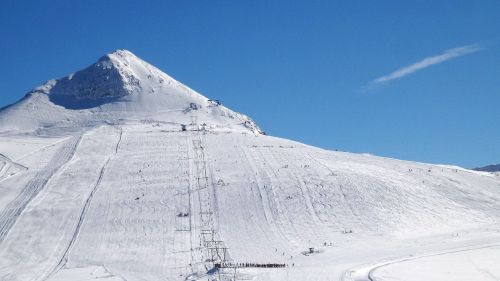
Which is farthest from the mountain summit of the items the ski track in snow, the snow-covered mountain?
the ski track in snow

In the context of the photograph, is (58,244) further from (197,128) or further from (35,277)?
(197,128)

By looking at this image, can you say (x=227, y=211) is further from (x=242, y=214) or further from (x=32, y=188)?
(x=32, y=188)

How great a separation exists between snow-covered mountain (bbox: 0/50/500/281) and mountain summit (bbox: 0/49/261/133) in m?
16.0

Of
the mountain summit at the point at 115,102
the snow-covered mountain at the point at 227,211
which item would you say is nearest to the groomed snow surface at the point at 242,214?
the snow-covered mountain at the point at 227,211

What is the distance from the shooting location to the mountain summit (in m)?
118

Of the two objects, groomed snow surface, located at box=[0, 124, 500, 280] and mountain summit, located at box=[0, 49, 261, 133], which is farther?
mountain summit, located at box=[0, 49, 261, 133]

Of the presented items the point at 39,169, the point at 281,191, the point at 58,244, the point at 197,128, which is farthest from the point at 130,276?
the point at 197,128

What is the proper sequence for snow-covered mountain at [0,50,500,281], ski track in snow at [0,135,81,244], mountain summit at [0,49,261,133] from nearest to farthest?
snow-covered mountain at [0,50,500,281] < ski track in snow at [0,135,81,244] < mountain summit at [0,49,261,133]

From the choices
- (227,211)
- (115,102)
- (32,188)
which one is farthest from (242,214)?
(115,102)

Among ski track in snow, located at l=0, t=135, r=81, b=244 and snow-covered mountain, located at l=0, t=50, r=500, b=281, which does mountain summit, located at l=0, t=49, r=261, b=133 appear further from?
ski track in snow, located at l=0, t=135, r=81, b=244

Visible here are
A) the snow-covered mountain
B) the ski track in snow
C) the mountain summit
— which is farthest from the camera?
the mountain summit

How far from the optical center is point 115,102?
129000mm

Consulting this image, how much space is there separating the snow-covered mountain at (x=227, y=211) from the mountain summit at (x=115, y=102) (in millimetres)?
16023

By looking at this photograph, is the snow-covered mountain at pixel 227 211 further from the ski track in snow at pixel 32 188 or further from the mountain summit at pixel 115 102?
the mountain summit at pixel 115 102
